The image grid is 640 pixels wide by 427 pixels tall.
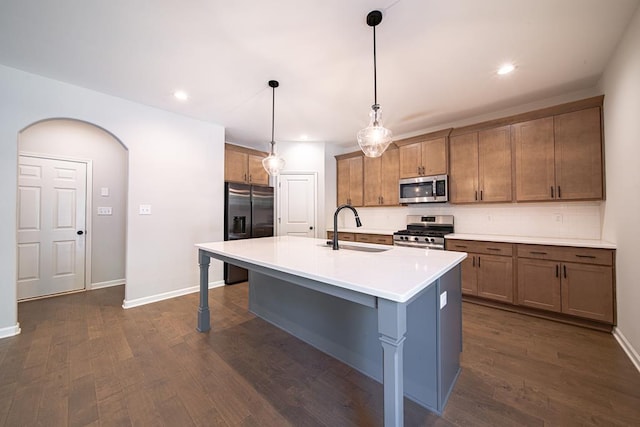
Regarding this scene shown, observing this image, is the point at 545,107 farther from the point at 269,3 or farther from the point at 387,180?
the point at 269,3

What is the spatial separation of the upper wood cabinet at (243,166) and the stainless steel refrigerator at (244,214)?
9.2 inches

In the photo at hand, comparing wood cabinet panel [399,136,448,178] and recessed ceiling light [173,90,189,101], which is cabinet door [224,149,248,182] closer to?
recessed ceiling light [173,90,189,101]

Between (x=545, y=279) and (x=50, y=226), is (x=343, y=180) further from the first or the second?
(x=50, y=226)

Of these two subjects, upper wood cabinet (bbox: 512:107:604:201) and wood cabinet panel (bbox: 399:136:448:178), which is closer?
upper wood cabinet (bbox: 512:107:604:201)

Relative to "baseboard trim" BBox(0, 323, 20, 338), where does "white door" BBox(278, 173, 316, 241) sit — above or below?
above

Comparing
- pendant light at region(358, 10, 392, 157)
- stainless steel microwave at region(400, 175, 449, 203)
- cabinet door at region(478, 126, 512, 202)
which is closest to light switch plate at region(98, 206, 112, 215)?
pendant light at region(358, 10, 392, 157)

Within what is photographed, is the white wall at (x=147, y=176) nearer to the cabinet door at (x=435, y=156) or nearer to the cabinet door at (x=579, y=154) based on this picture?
the cabinet door at (x=435, y=156)

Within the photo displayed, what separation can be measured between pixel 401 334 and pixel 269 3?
2162 mm

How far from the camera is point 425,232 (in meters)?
3.62

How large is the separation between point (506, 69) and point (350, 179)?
2847 mm

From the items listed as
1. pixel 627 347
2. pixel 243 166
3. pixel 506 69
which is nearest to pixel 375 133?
pixel 506 69

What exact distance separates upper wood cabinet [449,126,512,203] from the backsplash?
30cm

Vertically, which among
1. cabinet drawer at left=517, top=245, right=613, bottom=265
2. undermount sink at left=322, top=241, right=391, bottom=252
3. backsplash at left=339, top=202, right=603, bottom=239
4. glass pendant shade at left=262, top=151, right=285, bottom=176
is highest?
glass pendant shade at left=262, top=151, right=285, bottom=176

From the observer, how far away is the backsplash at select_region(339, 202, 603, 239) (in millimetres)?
2875
